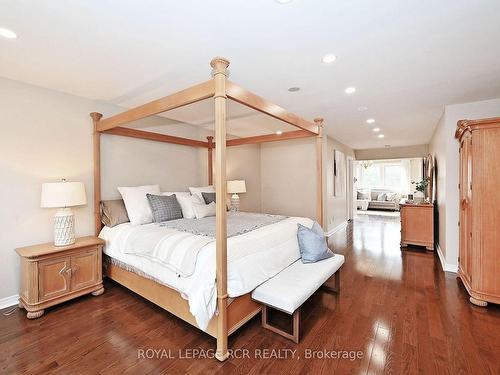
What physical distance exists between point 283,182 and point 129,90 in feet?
12.5

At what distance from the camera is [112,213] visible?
3.04 meters

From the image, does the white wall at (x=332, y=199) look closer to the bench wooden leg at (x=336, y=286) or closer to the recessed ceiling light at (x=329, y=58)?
the bench wooden leg at (x=336, y=286)

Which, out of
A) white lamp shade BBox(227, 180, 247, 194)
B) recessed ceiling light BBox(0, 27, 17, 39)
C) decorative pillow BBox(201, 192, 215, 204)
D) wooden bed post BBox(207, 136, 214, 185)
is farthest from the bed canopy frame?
white lamp shade BBox(227, 180, 247, 194)

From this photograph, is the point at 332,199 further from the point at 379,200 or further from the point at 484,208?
the point at 379,200

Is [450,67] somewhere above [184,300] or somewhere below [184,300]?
above

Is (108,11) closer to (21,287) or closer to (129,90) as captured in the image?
(129,90)

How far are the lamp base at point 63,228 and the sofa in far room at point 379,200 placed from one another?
9870mm

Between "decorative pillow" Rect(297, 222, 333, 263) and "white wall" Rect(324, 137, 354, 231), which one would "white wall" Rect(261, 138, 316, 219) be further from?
"decorative pillow" Rect(297, 222, 333, 263)

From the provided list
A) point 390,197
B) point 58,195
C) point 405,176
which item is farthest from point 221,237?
point 405,176

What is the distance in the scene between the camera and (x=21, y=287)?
101 inches

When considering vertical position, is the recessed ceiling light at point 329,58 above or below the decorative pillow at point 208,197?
above

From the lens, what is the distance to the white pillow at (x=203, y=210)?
133 inches

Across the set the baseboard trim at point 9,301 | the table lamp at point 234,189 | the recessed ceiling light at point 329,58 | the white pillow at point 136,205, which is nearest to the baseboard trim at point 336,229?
the table lamp at point 234,189

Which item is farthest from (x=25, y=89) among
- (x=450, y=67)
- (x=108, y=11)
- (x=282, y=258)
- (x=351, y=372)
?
(x=450, y=67)
